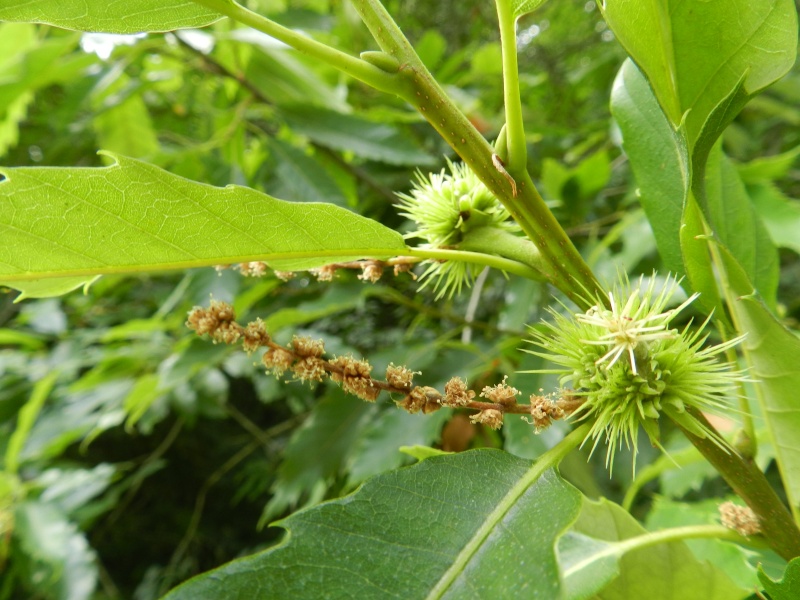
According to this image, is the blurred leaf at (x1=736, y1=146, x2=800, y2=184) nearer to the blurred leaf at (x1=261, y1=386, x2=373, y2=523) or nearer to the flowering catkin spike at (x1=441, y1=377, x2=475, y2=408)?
the blurred leaf at (x1=261, y1=386, x2=373, y2=523)

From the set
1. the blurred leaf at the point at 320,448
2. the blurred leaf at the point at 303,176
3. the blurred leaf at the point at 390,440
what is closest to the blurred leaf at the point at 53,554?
the blurred leaf at the point at 320,448

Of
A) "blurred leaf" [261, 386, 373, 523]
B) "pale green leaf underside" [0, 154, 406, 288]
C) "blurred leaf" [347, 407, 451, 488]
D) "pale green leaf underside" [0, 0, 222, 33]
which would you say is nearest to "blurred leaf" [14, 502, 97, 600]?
"blurred leaf" [261, 386, 373, 523]

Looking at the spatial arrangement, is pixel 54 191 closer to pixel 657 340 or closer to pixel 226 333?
pixel 226 333

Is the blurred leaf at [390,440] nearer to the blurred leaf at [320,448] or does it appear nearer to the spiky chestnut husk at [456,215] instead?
the blurred leaf at [320,448]

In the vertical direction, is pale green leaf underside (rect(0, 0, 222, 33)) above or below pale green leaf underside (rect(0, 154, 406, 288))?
above

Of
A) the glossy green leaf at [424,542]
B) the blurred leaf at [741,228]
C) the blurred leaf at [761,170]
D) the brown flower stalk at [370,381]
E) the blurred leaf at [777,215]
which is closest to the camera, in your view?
the glossy green leaf at [424,542]
